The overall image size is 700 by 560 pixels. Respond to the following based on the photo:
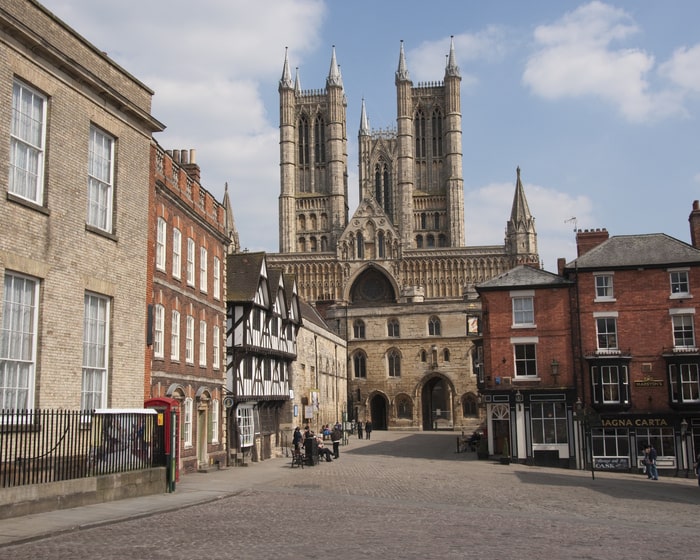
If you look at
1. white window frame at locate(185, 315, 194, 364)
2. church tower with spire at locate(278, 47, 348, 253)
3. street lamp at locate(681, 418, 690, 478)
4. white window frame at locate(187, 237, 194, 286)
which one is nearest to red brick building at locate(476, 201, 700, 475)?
street lamp at locate(681, 418, 690, 478)

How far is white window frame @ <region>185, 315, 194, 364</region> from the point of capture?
25.4m

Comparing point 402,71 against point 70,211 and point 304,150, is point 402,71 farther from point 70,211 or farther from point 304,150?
point 70,211

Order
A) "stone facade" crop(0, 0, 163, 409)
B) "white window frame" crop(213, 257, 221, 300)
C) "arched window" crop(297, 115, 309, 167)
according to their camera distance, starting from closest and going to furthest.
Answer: "stone facade" crop(0, 0, 163, 409)
"white window frame" crop(213, 257, 221, 300)
"arched window" crop(297, 115, 309, 167)

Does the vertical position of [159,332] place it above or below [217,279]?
below

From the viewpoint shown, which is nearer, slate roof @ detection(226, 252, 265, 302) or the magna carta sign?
slate roof @ detection(226, 252, 265, 302)

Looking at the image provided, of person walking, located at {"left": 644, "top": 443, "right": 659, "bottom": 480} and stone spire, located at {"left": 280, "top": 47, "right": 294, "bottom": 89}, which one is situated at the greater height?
stone spire, located at {"left": 280, "top": 47, "right": 294, "bottom": 89}

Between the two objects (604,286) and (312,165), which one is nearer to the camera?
(604,286)

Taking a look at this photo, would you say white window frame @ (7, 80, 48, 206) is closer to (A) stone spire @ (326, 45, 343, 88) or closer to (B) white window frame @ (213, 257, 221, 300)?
(B) white window frame @ (213, 257, 221, 300)

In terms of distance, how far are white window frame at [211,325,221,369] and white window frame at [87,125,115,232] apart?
10.9 metres

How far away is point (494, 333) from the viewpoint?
36.4 meters

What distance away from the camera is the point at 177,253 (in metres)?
24.4

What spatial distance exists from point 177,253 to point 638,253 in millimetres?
21163

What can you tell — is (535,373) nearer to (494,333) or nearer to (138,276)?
(494,333)

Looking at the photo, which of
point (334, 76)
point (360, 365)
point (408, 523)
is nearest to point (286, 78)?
point (334, 76)
